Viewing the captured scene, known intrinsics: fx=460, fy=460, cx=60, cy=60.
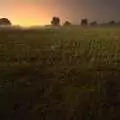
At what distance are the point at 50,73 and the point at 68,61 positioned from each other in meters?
1.60

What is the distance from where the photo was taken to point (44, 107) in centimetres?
445

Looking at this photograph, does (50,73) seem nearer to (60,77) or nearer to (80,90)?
(60,77)

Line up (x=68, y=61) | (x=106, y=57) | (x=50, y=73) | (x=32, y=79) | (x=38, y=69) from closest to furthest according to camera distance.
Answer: (x=32, y=79)
(x=50, y=73)
(x=38, y=69)
(x=68, y=61)
(x=106, y=57)

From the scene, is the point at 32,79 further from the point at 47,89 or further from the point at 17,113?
the point at 17,113

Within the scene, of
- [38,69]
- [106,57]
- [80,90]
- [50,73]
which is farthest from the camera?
[106,57]

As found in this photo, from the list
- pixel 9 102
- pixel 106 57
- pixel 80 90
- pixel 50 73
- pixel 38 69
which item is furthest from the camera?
pixel 106 57

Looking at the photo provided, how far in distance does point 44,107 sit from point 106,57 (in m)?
4.56

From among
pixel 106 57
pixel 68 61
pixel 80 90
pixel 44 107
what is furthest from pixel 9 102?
pixel 106 57

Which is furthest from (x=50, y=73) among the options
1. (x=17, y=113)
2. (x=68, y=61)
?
(x=17, y=113)

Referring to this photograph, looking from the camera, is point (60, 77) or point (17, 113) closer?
point (17, 113)

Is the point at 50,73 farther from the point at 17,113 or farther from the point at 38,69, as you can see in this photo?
the point at 17,113

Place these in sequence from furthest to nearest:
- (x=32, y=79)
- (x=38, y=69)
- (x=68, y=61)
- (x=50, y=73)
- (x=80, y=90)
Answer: (x=68, y=61) < (x=38, y=69) < (x=50, y=73) < (x=32, y=79) < (x=80, y=90)

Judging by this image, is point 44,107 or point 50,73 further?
point 50,73

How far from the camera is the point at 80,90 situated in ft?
17.1
